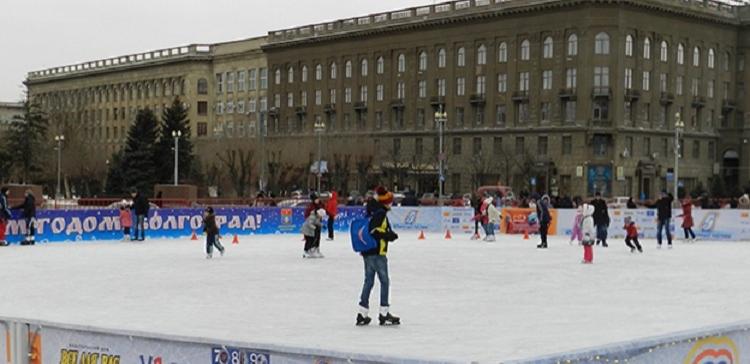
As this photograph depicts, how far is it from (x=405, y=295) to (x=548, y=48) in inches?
2529

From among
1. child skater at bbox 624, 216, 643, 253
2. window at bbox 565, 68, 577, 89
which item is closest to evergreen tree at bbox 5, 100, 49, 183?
window at bbox 565, 68, 577, 89

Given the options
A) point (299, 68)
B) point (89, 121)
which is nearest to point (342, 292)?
point (299, 68)

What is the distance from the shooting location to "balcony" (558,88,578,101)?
3031 inches

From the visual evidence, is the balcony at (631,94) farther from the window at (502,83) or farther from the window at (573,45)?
the window at (502,83)

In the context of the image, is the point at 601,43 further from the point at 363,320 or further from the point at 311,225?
the point at 363,320

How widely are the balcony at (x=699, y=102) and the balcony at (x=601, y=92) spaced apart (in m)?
10.5

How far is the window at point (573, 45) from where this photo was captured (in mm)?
77312

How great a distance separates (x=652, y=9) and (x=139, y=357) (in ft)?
249

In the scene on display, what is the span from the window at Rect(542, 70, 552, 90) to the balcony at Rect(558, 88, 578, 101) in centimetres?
159

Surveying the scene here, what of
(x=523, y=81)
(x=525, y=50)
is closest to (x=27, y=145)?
(x=523, y=81)

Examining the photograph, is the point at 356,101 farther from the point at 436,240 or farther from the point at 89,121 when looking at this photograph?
the point at 436,240

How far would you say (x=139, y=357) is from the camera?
7.95m

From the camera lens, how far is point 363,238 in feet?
43.1

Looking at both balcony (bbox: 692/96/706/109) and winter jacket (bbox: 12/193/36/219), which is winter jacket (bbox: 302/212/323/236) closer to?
winter jacket (bbox: 12/193/36/219)
